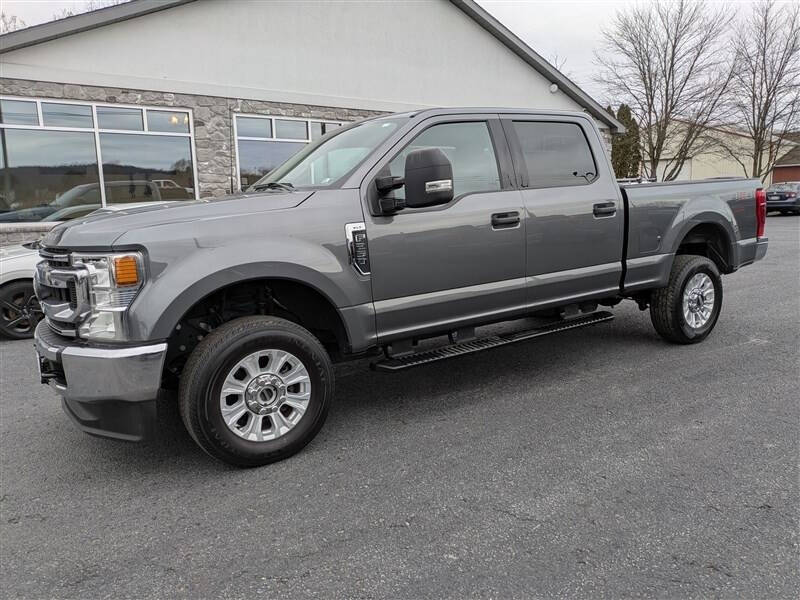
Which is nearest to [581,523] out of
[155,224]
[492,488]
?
[492,488]

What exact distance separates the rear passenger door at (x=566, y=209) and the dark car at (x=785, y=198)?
81.4 feet

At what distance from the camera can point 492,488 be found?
3.11m

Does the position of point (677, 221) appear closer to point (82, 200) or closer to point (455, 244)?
point (455, 244)

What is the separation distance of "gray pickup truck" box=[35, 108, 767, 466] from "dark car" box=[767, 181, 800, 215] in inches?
961

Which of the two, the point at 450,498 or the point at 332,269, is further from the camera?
the point at 332,269

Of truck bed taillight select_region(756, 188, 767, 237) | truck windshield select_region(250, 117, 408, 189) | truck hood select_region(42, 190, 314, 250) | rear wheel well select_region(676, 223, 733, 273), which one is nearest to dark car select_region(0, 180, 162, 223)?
truck windshield select_region(250, 117, 408, 189)

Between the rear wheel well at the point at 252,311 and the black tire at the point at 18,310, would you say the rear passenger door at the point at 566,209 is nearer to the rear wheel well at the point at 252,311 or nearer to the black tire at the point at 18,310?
the rear wheel well at the point at 252,311

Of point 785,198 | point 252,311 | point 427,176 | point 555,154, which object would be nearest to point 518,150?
point 555,154

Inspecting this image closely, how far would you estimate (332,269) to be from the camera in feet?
11.7

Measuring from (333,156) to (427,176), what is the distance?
0.98 meters

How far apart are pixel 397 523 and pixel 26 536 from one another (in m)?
1.74

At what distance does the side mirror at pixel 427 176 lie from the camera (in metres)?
3.56

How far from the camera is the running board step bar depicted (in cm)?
396

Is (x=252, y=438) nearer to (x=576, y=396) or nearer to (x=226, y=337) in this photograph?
(x=226, y=337)
